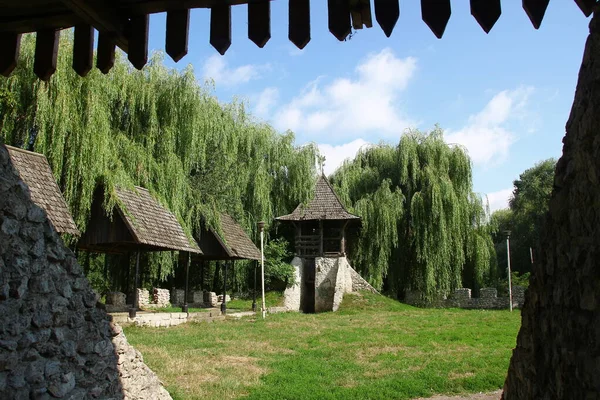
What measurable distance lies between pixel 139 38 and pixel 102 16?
0.74 ft

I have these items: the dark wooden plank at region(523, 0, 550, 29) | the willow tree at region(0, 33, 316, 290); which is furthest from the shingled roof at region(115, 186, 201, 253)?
the dark wooden plank at region(523, 0, 550, 29)

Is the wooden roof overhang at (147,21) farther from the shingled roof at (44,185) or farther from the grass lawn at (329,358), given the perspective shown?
the shingled roof at (44,185)

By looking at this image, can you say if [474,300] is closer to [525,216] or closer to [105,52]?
[525,216]

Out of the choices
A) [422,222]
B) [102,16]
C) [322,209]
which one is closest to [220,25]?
[102,16]

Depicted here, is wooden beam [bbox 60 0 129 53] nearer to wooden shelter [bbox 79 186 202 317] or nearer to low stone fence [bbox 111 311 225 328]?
wooden shelter [bbox 79 186 202 317]

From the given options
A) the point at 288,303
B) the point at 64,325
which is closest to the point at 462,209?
the point at 288,303

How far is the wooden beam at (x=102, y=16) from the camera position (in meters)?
2.63

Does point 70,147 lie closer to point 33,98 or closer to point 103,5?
point 33,98

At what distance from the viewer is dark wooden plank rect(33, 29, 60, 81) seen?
3016 millimetres

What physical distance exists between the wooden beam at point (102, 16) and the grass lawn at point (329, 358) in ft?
16.7

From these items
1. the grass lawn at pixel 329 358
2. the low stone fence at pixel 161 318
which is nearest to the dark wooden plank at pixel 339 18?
the grass lawn at pixel 329 358

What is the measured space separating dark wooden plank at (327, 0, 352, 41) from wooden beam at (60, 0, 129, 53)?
3.66ft

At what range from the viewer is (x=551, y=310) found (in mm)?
1952

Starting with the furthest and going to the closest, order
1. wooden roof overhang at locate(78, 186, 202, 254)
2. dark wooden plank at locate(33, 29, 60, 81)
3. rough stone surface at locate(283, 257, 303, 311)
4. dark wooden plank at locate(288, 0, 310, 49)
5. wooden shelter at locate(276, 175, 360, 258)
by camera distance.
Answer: wooden shelter at locate(276, 175, 360, 258) < rough stone surface at locate(283, 257, 303, 311) < wooden roof overhang at locate(78, 186, 202, 254) < dark wooden plank at locate(33, 29, 60, 81) < dark wooden plank at locate(288, 0, 310, 49)
